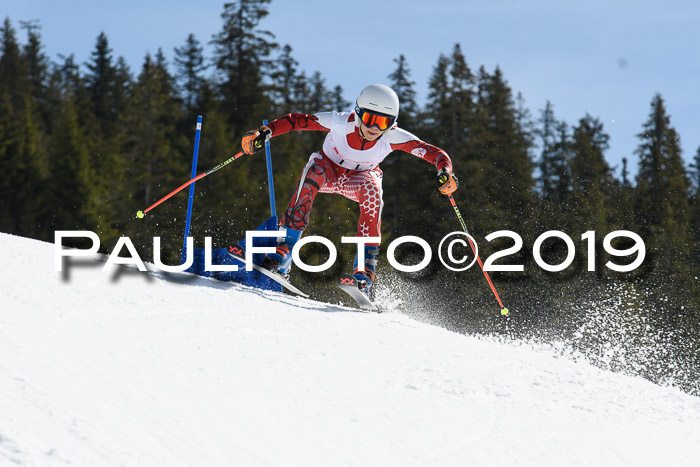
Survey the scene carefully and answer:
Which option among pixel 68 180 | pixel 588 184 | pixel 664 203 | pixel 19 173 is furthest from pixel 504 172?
pixel 19 173

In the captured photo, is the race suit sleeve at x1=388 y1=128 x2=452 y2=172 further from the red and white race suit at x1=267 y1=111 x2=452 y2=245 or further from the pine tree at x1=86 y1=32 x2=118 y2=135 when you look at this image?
the pine tree at x1=86 y1=32 x2=118 y2=135

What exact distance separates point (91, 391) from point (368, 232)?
360 cm

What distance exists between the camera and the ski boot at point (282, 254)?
6082 millimetres

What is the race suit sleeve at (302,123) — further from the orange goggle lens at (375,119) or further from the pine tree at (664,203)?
the pine tree at (664,203)

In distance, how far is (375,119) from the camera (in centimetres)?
566

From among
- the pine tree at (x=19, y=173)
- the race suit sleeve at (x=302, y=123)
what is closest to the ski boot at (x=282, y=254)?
the race suit sleeve at (x=302, y=123)

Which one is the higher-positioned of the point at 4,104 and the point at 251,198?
the point at 4,104

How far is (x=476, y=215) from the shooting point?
2555 cm

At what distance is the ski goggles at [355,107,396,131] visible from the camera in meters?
5.64

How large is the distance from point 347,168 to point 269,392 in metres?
3.27

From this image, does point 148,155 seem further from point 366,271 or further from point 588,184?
point 366,271

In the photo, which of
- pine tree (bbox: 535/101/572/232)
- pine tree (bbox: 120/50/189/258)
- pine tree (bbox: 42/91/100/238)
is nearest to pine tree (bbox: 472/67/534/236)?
pine tree (bbox: 535/101/572/232)

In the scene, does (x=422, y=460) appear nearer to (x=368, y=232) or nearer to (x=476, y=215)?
(x=368, y=232)

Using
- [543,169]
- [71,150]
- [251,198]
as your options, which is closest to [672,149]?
[543,169]
